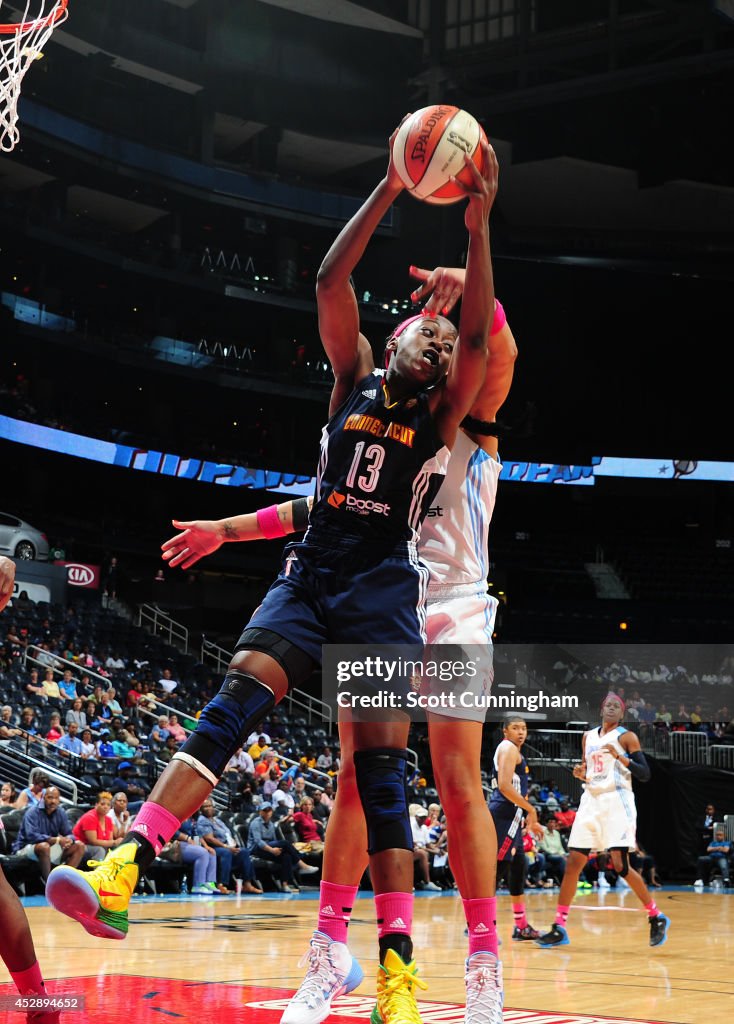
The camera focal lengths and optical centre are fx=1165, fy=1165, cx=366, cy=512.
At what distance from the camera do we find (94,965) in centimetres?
664

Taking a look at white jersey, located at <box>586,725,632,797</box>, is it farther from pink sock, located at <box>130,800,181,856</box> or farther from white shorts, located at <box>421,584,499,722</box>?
pink sock, located at <box>130,800,181,856</box>

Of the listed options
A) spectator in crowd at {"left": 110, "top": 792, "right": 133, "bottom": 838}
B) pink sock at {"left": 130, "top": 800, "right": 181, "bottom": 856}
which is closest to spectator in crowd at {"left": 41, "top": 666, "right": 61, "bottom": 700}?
spectator in crowd at {"left": 110, "top": 792, "right": 133, "bottom": 838}

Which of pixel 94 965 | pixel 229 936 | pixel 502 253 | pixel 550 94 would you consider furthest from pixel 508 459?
pixel 94 965

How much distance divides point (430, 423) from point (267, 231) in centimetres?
2941

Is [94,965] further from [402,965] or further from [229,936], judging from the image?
[402,965]

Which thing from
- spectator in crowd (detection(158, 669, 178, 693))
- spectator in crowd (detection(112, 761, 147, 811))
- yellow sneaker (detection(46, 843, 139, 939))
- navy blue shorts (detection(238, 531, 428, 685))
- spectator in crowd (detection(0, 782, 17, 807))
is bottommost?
yellow sneaker (detection(46, 843, 139, 939))

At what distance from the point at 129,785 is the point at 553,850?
25.6ft

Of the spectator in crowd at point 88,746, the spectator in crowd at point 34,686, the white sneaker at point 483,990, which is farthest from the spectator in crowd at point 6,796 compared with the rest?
the white sneaker at point 483,990

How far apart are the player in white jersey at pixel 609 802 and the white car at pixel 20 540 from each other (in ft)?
62.3

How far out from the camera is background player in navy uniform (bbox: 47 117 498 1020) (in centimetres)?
351

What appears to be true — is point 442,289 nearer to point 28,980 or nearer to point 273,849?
point 28,980

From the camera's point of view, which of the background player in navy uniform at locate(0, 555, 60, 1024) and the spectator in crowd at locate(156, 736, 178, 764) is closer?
the background player in navy uniform at locate(0, 555, 60, 1024)

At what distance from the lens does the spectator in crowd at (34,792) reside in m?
12.7

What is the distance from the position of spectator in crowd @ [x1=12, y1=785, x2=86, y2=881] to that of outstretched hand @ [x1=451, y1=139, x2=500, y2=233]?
372 inches
